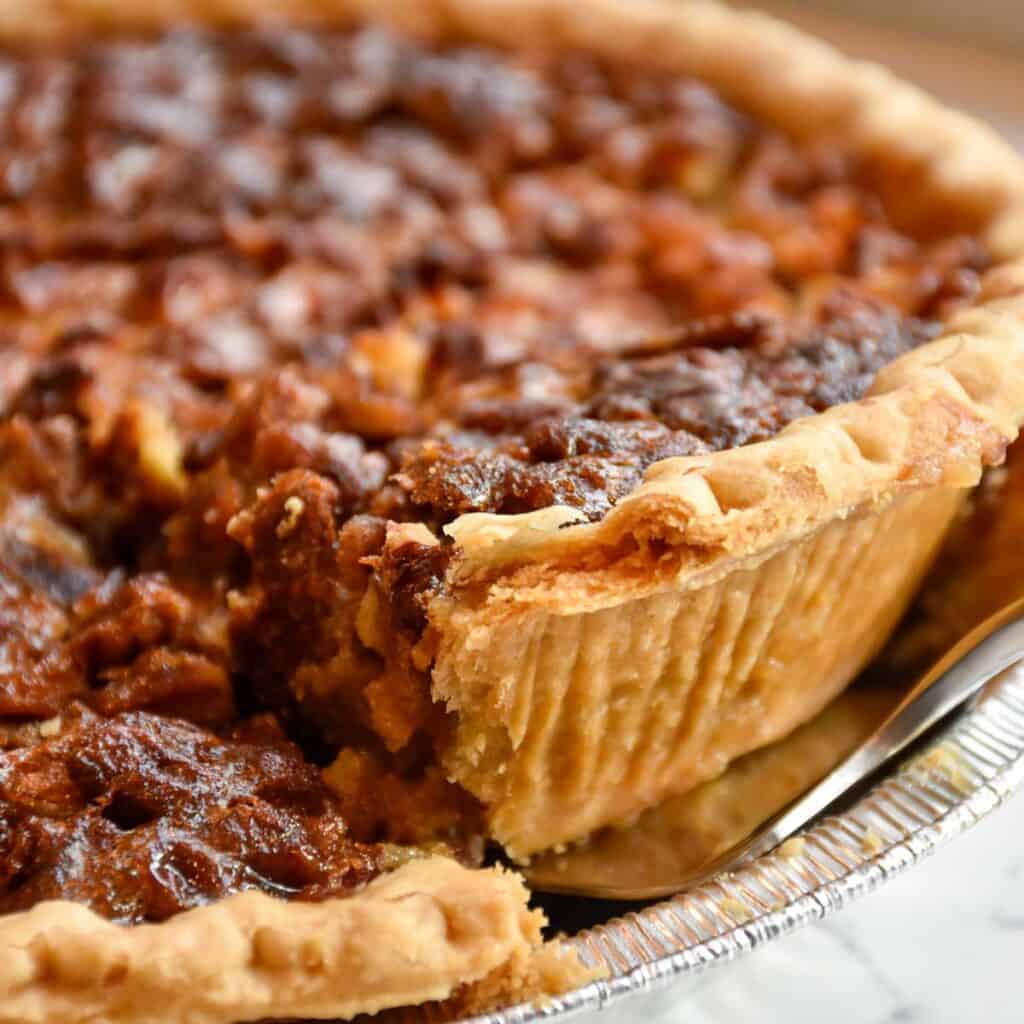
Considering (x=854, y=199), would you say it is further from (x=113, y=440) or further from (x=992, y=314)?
(x=113, y=440)

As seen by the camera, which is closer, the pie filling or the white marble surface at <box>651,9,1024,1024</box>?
the pie filling

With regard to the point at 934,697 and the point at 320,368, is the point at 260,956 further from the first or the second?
the point at 320,368

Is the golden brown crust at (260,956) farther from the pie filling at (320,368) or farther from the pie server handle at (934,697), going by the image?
the pie server handle at (934,697)

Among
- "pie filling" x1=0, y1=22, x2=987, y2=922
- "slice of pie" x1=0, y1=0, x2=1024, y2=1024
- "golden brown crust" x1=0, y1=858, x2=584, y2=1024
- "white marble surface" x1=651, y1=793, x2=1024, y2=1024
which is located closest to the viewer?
"golden brown crust" x1=0, y1=858, x2=584, y2=1024

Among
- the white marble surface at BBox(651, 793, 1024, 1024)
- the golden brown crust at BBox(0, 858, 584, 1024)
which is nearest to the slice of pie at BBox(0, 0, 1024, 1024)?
the golden brown crust at BBox(0, 858, 584, 1024)

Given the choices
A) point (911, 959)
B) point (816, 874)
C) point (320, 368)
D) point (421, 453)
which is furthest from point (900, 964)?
point (320, 368)

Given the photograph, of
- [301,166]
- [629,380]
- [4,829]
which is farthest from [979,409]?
[301,166]

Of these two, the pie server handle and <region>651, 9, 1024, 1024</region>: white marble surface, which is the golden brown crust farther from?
the pie server handle
